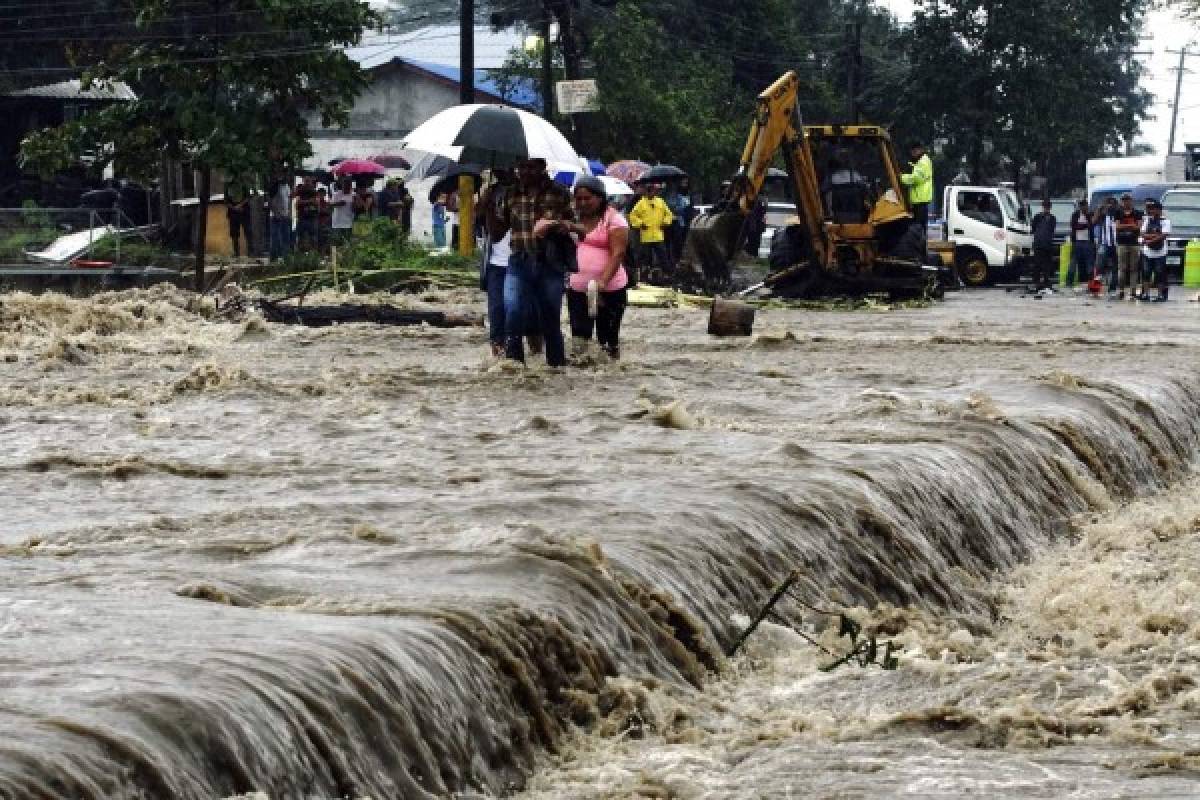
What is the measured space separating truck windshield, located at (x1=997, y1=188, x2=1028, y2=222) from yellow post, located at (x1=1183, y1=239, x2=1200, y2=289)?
9.86ft

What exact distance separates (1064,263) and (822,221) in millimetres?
13005

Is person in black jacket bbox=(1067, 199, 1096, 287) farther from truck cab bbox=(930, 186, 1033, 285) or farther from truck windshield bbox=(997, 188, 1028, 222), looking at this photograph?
truck windshield bbox=(997, 188, 1028, 222)

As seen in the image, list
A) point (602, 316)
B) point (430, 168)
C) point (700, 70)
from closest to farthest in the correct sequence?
point (602, 316)
point (430, 168)
point (700, 70)

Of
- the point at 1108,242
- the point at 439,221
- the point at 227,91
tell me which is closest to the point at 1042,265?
the point at 1108,242

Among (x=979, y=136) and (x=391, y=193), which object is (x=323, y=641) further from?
(x=979, y=136)

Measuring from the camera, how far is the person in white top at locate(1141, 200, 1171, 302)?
34.6 m

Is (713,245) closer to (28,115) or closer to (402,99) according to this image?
(28,115)

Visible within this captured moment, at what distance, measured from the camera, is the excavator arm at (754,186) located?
30.1 meters

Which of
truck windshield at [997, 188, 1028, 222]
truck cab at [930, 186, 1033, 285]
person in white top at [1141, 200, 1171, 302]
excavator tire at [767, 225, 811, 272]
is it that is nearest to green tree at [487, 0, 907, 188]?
truck cab at [930, 186, 1033, 285]

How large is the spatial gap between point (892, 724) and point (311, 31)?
24074 mm

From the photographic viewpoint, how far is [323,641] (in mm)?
7012

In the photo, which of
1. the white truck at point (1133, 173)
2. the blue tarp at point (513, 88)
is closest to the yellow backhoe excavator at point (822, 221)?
the white truck at point (1133, 173)

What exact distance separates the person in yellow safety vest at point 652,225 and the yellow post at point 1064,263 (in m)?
10.6

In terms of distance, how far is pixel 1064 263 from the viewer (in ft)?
142
